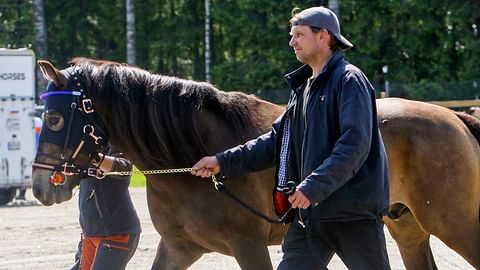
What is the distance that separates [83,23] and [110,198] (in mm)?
32572

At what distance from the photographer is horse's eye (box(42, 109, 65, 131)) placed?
5938mm

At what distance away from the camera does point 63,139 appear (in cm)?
595

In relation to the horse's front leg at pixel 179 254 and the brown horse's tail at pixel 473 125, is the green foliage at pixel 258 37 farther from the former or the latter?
the horse's front leg at pixel 179 254

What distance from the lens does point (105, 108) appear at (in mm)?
6129

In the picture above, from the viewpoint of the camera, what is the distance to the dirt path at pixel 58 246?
9.95 metres

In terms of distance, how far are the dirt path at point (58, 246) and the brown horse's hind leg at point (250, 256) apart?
3.51 meters

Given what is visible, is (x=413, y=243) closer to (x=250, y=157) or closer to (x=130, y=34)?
(x=250, y=157)

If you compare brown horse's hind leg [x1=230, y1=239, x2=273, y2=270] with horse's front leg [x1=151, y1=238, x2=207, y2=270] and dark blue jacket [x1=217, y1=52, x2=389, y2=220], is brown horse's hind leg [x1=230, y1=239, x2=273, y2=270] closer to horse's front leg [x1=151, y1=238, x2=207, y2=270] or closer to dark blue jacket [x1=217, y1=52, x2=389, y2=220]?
horse's front leg [x1=151, y1=238, x2=207, y2=270]

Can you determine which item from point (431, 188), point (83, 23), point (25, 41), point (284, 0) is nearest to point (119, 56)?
point (83, 23)

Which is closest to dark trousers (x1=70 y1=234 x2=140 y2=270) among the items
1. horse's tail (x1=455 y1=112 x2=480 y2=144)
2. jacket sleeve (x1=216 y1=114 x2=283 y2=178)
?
jacket sleeve (x1=216 y1=114 x2=283 y2=178)

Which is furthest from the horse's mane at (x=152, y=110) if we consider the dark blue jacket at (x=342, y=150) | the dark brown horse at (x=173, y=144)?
the dark blue jacket at (x=342, y=150)

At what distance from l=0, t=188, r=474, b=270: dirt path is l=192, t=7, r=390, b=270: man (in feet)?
15.0

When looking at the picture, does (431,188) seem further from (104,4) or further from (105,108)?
(104,4)

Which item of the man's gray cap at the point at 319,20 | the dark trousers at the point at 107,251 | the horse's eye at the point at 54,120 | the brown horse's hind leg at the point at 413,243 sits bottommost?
the brown horse's hind leg at the point at 413,243
